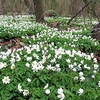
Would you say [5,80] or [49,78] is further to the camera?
[49,78]

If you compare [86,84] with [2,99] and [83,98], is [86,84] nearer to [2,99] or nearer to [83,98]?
[83,98]

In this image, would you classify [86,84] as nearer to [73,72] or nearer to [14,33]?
[73,72]

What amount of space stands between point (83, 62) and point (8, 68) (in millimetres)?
1370

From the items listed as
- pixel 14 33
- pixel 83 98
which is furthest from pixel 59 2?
pixel 83 98

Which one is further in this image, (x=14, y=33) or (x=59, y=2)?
(x=59, y=2)

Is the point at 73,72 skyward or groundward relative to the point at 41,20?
skyward

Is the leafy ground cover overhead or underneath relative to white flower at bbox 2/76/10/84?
underneath

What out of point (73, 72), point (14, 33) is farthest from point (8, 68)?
point (14, 33)

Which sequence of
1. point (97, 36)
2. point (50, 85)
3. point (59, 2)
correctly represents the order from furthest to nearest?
point (59, 2) < point (97, 36) < point (50, 85)

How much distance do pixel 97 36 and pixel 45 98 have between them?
476cm

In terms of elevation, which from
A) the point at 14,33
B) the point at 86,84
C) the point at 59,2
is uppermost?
the point at 86,84

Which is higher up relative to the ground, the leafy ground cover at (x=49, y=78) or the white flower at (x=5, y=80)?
the white flower at (x=5, y=80)

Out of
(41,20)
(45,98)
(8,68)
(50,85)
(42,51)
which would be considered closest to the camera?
(45,98)

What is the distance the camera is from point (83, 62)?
4402 millimetres
